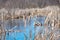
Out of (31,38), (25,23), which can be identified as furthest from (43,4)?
(31,38)

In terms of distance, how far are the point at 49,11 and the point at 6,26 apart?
2.09ft

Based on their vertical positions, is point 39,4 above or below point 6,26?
above

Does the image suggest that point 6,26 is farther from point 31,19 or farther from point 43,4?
point 43,4

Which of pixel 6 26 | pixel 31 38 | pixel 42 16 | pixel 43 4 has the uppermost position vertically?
pixel 43 4

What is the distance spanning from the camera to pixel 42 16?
2129 mm

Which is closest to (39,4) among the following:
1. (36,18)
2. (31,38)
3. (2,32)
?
(36,18)

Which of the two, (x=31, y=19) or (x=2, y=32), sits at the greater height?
(x=31, y=19)

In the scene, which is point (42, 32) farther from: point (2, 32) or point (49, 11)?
point (2, 32)

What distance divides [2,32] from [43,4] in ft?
2.29

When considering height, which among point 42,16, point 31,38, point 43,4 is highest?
point 43,4

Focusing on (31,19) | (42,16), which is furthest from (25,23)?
(42,16)

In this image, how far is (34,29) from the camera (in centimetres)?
212

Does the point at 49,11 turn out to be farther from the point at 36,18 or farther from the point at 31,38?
the point at 31,38

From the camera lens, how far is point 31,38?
2125mm
